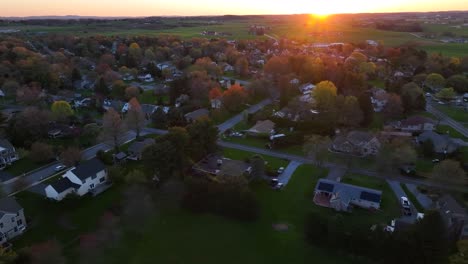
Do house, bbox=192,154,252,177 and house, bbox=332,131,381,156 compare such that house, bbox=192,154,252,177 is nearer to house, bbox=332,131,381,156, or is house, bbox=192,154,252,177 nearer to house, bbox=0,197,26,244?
house, bbox=332,131,381,156

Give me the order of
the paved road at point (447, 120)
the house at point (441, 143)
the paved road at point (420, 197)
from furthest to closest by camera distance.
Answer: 1. the paved road at point (447, 120)
2. the house at point (441, 143)
3. the paved road at point (420, 197)

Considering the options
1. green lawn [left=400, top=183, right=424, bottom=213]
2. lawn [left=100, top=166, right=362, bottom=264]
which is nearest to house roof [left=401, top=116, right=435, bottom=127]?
green lawn [left=400, top=183, right=424, bottom=213]

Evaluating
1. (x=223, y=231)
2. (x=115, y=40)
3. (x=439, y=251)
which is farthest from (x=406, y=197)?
(x=115, y=40)

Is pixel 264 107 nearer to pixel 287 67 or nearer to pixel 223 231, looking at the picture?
pixel 287 67

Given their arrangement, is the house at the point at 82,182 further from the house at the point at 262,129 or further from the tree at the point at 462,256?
the tree at the point at 462,256

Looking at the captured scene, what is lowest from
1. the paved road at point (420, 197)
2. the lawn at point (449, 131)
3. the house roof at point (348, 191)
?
the lawn at point (449, 131)

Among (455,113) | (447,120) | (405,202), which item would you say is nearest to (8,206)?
(405,202)

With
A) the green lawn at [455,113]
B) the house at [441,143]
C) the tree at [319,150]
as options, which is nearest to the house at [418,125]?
the house at [441,143]
